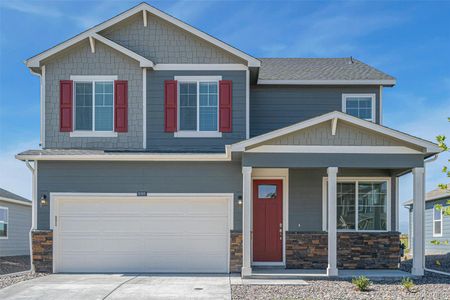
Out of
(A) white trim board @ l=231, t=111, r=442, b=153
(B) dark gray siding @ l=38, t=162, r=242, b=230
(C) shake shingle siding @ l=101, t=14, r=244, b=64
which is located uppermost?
(C) shake shingle siding @ l=101, t=14, r=244, b=64

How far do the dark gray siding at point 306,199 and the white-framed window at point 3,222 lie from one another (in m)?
12.1

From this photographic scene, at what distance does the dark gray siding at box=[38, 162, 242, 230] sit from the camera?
12938 mm

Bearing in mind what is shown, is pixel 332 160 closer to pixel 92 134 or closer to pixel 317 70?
pixel 317 70

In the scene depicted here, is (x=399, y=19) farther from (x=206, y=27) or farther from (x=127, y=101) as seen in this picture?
(x=127, y=101)

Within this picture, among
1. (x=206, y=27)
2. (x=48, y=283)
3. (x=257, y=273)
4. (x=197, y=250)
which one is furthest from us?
(x=206, y=27)

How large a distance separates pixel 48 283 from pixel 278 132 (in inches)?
243

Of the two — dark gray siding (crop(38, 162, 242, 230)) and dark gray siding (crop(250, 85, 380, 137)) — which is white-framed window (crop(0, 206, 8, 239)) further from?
dark gray siding (crop(250, 85, 380, 137))

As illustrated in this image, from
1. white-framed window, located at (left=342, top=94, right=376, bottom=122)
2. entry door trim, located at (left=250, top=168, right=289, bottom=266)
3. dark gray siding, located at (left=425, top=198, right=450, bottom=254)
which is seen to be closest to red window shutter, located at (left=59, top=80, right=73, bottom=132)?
entry door trim, located at (left=250, top=168, right=289, bottom=266)

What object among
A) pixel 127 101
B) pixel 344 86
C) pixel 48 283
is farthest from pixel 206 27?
pixel 48 283

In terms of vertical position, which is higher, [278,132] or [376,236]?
[278,132]

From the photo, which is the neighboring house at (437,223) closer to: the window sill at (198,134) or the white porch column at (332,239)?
the white porch column at (332,239)

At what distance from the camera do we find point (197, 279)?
38.6 feet

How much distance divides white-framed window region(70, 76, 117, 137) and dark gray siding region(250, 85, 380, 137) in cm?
405

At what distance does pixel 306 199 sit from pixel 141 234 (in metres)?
4.47
